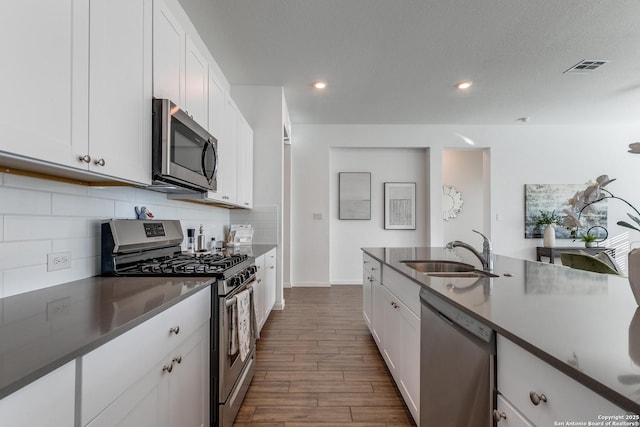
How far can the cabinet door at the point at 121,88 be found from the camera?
3.84 ft

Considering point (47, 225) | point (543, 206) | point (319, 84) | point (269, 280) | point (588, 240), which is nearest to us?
point (47, 225)

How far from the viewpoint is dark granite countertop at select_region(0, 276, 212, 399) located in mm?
617

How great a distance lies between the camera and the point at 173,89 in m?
1.82

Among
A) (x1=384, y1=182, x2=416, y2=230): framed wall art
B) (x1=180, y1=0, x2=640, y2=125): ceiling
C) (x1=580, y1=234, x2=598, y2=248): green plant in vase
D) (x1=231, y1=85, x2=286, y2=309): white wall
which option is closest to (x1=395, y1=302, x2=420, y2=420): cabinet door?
(x1=180, y1=0, x2=640, y2=125): ceiling

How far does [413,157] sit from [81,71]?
5355 millimetres

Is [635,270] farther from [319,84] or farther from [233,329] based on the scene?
[319,84]

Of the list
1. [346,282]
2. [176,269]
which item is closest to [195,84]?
[176,269]

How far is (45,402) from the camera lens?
2.03 ft

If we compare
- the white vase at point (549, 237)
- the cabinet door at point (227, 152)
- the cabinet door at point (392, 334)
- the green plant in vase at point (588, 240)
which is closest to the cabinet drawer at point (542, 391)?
the cabinet door at point (392, 334)

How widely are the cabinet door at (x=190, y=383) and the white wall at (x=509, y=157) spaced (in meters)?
4.11

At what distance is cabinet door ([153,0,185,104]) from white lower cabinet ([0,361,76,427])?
1.38 metres

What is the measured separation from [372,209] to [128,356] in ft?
16.8

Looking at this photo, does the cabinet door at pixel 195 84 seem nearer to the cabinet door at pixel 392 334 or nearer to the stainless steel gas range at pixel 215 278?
the stainless steel gas range at pixel 215 278

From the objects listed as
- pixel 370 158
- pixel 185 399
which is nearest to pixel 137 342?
pixel 185 399
